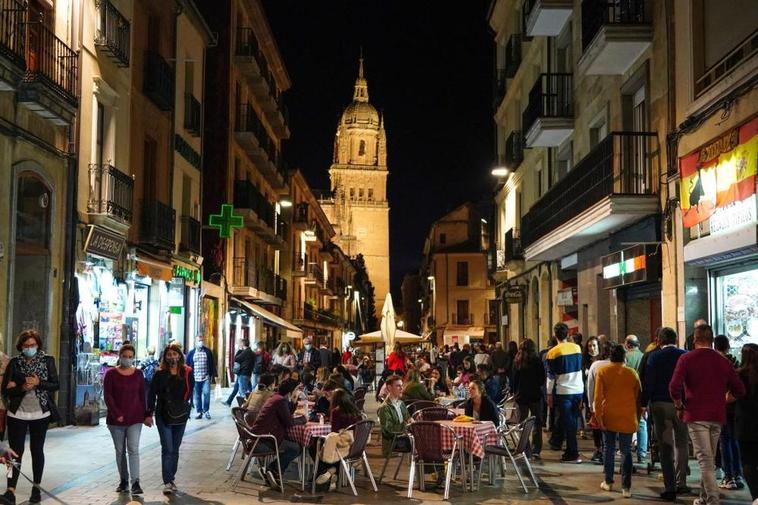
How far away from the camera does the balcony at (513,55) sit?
29469mm

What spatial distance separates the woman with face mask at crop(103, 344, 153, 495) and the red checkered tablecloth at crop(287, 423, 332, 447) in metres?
1.71

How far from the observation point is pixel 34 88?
14297mm

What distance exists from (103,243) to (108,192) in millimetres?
1110

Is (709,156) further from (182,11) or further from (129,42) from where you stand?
(182,11)

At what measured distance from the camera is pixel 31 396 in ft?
30.8

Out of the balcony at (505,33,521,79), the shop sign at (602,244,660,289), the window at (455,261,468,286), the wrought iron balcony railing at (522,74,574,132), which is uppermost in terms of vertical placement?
the balcony at (505,33,521,79)

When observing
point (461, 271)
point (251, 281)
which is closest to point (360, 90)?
point (461, 271)

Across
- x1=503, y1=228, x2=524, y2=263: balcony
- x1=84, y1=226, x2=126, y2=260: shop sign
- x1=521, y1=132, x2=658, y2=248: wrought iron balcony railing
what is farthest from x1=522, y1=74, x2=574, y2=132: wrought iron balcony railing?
x1=84, y1=226, x2=126, y2=260: shop sign

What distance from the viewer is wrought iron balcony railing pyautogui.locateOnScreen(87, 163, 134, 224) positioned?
17.7 m

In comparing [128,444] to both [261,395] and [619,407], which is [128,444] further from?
[619,407]

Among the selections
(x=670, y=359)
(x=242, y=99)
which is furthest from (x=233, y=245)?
(x=670, y=359)

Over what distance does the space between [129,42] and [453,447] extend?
1329cm

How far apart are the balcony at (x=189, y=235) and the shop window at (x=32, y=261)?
8929mm

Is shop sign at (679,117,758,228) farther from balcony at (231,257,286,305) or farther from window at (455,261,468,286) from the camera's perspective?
window at (455,261,468,286)
